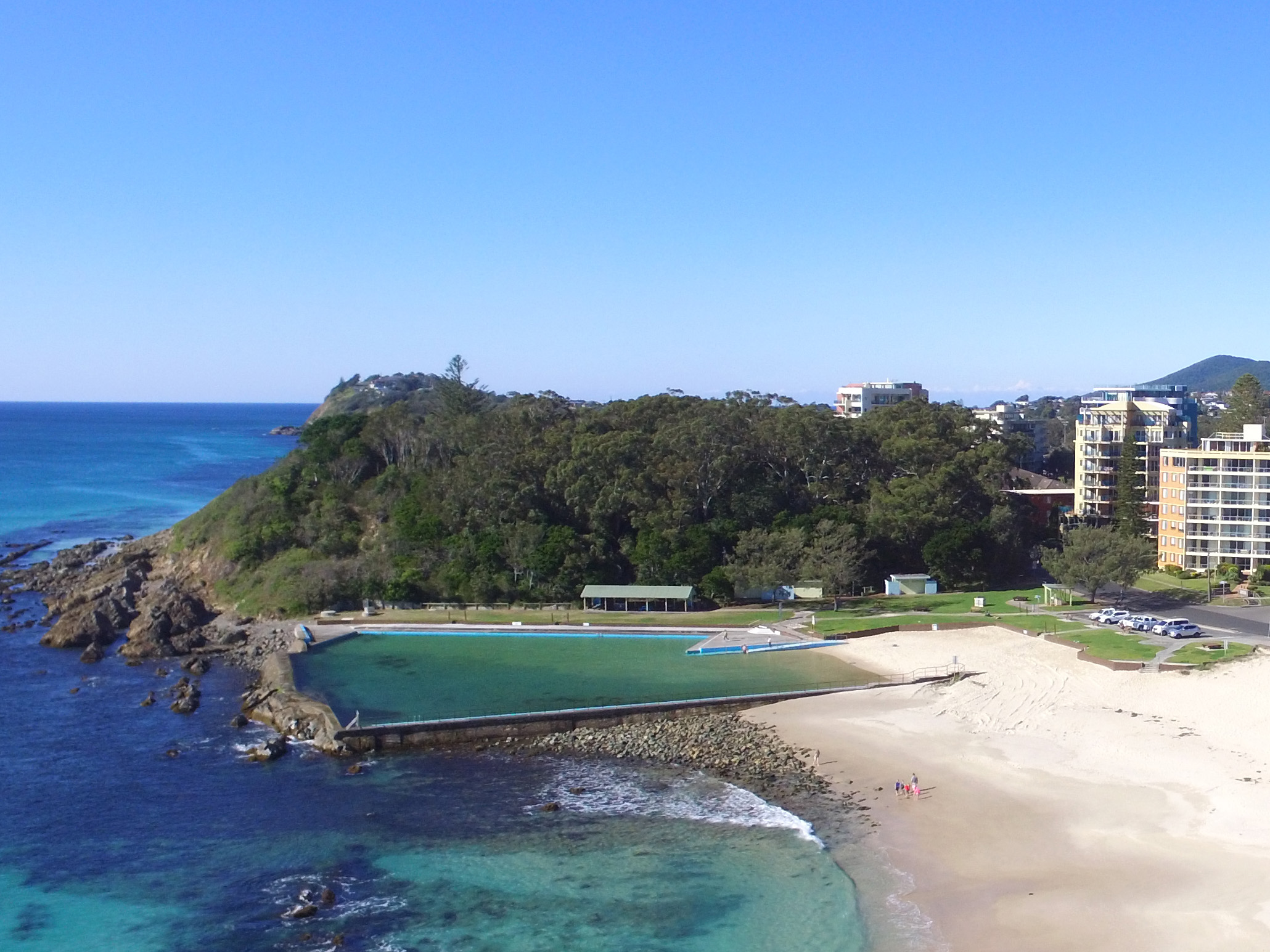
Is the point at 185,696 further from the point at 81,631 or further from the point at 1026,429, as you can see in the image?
the point at 1026,429

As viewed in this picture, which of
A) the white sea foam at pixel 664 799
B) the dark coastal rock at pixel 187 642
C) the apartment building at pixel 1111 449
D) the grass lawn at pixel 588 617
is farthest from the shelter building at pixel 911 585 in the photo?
the dark coastal rock at pixel 187 642

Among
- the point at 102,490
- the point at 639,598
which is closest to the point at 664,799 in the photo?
the point at 639,598

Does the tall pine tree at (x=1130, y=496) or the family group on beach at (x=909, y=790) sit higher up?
the tall pine tree at (x=1130, y=496)

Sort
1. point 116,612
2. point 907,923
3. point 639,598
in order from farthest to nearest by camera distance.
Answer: point 639,598
point 116,612
point 907,923

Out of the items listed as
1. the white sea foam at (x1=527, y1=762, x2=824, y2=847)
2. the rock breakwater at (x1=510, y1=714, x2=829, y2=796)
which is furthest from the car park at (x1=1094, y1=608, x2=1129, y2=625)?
the white sea foam at (x1=527, y1=762, x2=824, y2=847)

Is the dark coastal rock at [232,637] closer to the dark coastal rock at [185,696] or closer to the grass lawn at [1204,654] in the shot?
the dark coastal rock at [185,696]

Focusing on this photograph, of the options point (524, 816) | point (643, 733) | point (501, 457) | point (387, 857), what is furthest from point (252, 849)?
point (501, 457)

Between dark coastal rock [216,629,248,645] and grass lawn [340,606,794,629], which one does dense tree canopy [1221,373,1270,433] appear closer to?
grass lawn [340,606,794,629]
